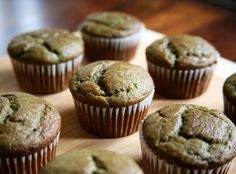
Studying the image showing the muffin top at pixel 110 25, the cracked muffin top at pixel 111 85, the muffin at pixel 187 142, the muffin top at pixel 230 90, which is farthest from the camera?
the muffin top at pixel 110 25

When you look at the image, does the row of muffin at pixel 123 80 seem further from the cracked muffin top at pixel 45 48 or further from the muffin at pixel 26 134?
the muffin at pixel 26 134

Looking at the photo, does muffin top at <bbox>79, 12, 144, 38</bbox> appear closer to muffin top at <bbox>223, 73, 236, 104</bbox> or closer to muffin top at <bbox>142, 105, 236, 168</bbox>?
muffin top at <bbox>223, 73, 236, 104</bbox>

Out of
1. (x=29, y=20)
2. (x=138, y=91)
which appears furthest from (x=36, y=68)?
(x=29, y=20)

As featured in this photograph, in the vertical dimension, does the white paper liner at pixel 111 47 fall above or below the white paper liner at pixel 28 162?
above

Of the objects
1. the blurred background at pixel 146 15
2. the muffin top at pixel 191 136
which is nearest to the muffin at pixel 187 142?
the muffin top at pixel 191 136

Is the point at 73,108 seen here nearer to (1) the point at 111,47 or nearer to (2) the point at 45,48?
(2) the point at 45,48

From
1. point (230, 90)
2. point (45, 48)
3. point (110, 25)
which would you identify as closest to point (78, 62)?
point (45, 48)

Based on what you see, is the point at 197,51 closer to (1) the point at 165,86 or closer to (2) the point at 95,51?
(1) the point at 165,86
